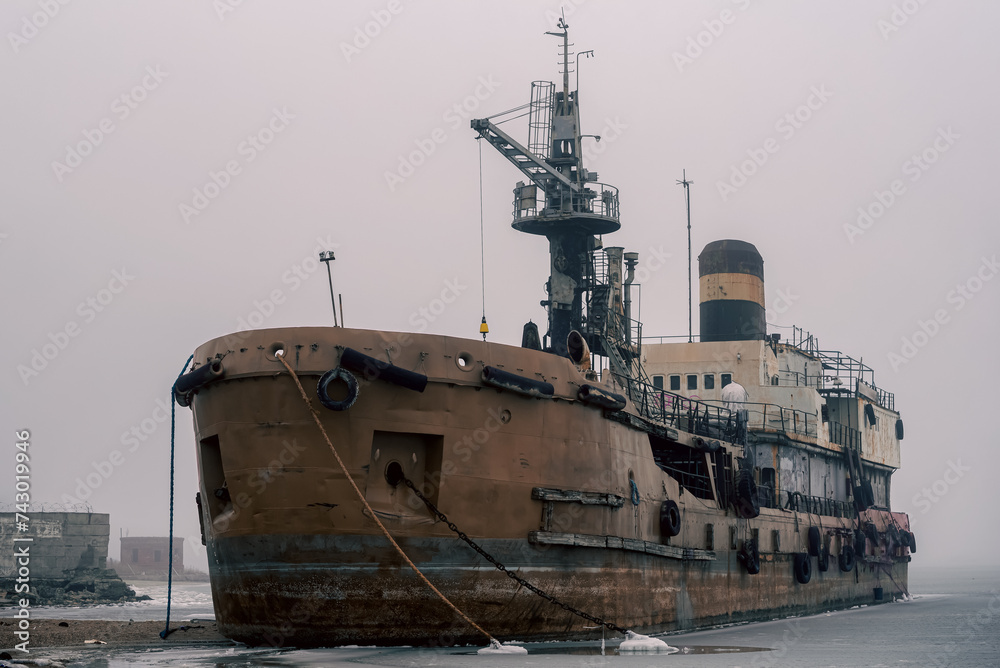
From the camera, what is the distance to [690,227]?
37.0 metres

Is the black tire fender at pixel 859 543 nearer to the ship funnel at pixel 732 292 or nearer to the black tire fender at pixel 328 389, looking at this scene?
the ship funnel at pixel 732 292

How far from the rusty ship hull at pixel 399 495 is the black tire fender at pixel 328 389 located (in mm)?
281

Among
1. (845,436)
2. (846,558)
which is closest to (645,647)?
(846,558)

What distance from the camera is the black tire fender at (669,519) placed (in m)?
21.4

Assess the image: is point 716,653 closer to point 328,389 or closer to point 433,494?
point 433,494

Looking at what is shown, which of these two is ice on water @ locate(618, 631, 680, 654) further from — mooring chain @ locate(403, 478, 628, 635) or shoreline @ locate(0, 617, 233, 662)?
shoreline @ locate(0, 617, 233, 662)

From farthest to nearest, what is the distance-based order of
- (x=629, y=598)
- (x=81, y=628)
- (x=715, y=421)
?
1. (x=715, y=421)
2. (x=81, y=628)
3. (x=629, y=598)

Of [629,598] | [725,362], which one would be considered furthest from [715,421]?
[629,598]

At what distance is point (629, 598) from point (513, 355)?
526 centimetres

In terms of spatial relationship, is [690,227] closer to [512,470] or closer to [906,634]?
[906,634]

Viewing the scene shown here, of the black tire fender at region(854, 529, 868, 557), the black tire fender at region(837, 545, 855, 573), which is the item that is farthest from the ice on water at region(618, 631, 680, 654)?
the black tire fender at region(854, 529, 868, 557)

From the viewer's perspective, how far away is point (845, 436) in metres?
35.5

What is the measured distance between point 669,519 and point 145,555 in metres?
79.1

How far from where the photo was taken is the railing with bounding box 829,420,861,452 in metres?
34.6
